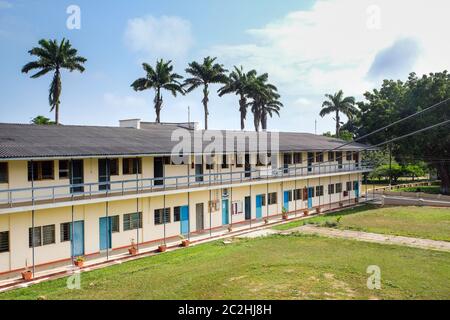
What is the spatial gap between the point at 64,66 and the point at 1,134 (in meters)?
24.0

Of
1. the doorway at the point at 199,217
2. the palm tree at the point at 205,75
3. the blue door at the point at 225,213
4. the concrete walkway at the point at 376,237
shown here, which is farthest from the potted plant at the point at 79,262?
the palm tree at the point at 205,75

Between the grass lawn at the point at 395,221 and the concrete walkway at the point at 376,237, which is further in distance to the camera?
the grass lawn at the point at 395,221

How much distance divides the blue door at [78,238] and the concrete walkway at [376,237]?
1310 centimetres

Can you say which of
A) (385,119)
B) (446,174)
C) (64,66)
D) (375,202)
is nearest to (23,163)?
(64,66)

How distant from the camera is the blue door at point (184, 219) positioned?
92.7 ft

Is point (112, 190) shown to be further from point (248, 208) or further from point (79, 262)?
point (248, 208)

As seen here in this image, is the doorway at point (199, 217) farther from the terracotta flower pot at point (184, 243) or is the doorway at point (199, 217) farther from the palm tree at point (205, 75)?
the palm tree at point (205, 75)

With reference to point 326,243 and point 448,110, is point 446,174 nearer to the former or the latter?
point 448,110

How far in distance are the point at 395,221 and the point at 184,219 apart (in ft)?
54.3

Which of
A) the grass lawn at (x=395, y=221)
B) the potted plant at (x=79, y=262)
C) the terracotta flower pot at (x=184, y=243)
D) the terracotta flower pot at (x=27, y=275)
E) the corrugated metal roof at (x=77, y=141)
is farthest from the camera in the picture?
the grass lawn at (x=395, y=221)

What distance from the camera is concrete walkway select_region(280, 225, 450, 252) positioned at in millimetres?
24734

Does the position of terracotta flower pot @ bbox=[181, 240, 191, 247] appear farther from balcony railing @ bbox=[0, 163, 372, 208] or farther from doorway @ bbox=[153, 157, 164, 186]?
doorway @ bbox=[153, 157, 164, 186]

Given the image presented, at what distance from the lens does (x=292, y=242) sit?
25719mm

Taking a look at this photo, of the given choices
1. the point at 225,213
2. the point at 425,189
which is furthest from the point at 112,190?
the point at 425,189
